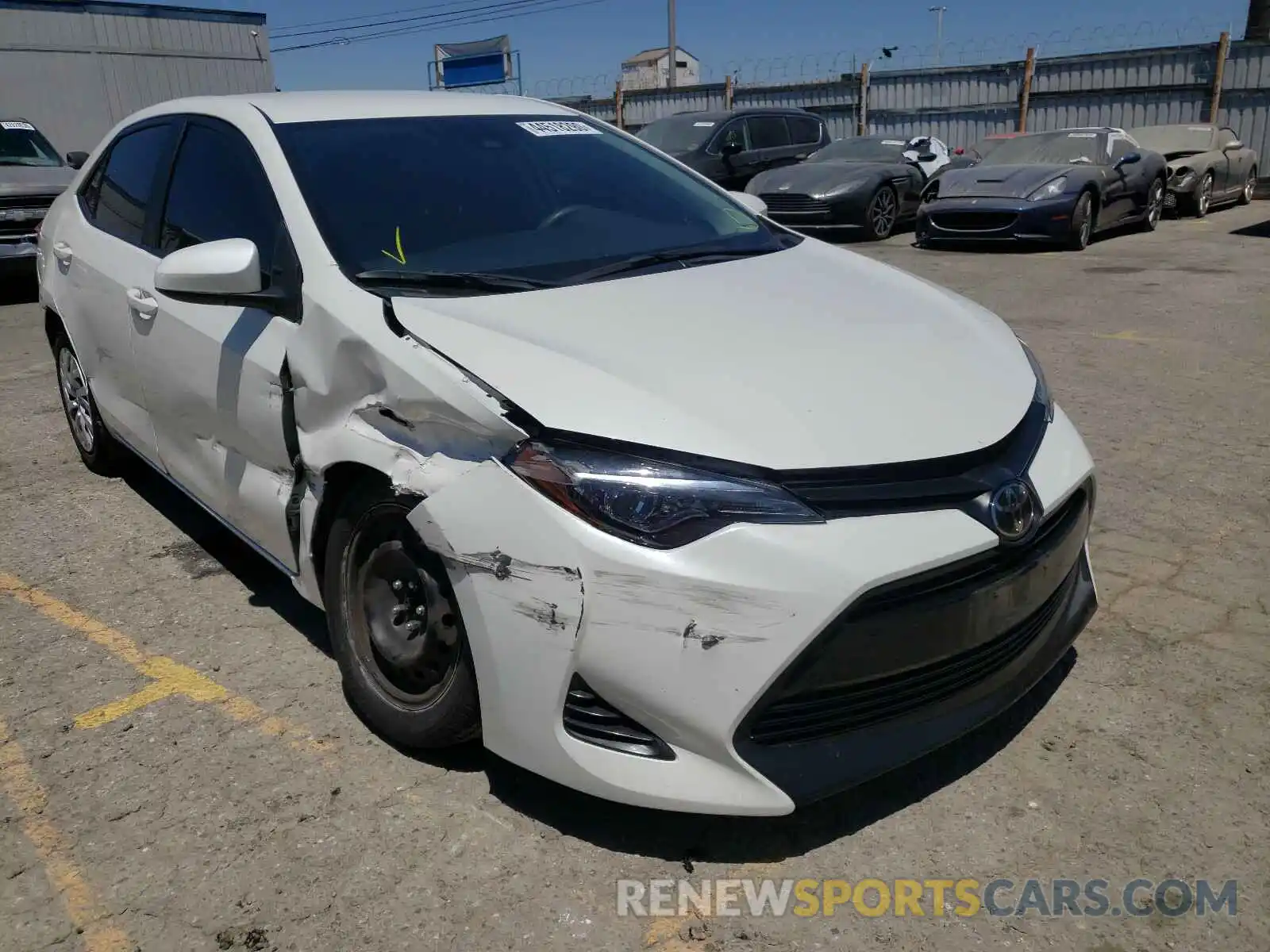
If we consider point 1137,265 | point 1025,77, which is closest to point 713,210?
point 1137,265

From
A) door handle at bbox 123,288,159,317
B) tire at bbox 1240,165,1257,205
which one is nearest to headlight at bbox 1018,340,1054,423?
door handle at bbox 123,288,159,317

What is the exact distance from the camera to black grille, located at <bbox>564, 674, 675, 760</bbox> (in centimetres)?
211

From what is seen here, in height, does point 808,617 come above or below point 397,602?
above

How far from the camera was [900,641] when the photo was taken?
210cm

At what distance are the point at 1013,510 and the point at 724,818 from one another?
3.18ft

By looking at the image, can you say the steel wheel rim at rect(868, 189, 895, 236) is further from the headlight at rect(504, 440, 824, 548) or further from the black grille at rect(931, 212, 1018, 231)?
the headlight at rect(504, 440, 824, 548)

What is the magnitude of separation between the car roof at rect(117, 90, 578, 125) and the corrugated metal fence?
19333mm

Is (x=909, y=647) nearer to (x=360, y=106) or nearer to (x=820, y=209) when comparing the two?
(x=360, y=106)

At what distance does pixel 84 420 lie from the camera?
4754 millimetres

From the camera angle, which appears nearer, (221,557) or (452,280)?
(452,280)

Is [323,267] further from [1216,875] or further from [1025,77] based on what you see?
[1025,77]

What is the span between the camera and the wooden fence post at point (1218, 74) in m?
18.8

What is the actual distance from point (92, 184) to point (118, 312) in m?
1.01

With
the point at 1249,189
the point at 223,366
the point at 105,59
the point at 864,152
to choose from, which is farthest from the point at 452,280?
the point at 105,59
